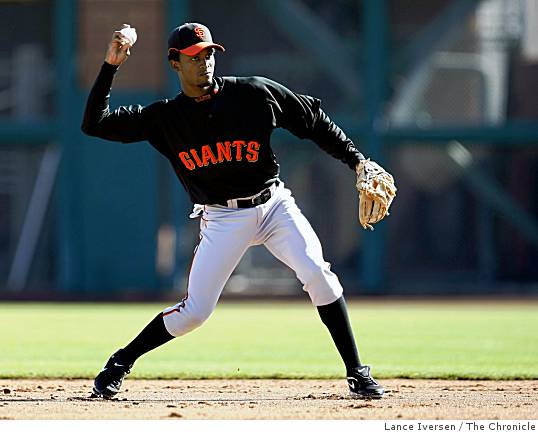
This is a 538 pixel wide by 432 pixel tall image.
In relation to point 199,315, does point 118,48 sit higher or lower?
higher

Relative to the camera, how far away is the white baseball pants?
202 inches

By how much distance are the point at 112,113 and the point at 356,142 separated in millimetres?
9880

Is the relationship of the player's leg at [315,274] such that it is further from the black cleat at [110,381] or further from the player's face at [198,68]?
the black cleat at [110,381]

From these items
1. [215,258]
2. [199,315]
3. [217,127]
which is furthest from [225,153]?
[199,315]

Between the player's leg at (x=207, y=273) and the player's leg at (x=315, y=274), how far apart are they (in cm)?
13

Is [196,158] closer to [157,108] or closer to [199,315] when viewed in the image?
[157,108]

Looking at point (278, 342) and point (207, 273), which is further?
point (278, 342)

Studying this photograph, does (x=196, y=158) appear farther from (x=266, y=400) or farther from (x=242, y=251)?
(x=266, y=400)

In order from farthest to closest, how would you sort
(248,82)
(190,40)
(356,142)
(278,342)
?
(356,142) → (278,342) → (248,82) → (190,40)

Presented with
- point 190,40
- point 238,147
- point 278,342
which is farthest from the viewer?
point 278,342

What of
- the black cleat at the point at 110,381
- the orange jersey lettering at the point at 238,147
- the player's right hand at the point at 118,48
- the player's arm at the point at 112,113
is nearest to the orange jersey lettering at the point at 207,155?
the orange jersey lettering at the point at 238,147

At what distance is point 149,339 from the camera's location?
5.29m

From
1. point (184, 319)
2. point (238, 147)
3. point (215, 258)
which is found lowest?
point (184, 319)

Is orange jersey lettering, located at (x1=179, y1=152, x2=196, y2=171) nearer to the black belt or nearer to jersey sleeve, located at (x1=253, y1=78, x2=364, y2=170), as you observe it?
the black belt
